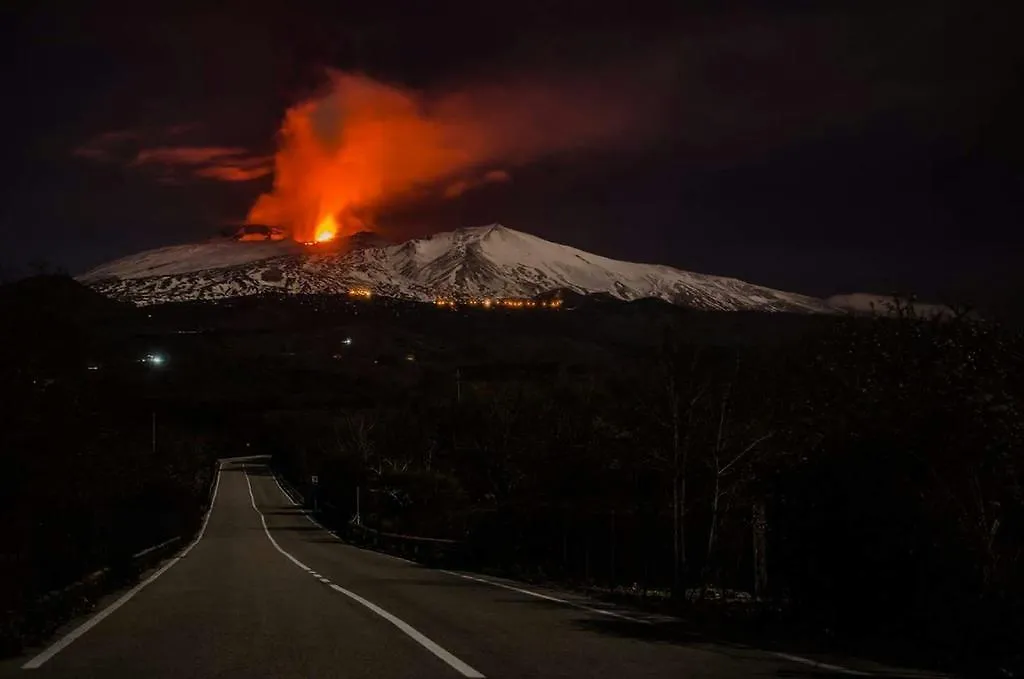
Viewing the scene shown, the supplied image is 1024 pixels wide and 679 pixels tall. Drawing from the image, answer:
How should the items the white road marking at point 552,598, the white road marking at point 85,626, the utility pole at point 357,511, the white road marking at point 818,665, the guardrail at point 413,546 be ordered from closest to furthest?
the white road marking at point 818,665
the white road marking at point 85,626
the white road marking at point 552,598
the guardrail at point 413,546
the utility pole at point 357,511

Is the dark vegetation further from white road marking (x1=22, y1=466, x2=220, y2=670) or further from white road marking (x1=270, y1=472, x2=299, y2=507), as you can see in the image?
white road marking (x1=270, y1=472, x2=299, y2=507)

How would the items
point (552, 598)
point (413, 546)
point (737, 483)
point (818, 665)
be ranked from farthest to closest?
1. point (413, 546)
2. point (737, 483)
3. point (552, 598)
4. point (818, 665)

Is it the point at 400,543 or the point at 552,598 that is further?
the point at 400,543

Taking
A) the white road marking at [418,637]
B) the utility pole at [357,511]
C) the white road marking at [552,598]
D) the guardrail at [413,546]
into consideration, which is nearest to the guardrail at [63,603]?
the white road marking at [418,637]

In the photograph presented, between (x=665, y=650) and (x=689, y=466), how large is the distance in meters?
15.5

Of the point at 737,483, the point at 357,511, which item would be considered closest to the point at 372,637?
the point at 737,483

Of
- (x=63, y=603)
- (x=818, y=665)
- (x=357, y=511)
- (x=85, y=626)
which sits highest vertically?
(x=818, y=665)

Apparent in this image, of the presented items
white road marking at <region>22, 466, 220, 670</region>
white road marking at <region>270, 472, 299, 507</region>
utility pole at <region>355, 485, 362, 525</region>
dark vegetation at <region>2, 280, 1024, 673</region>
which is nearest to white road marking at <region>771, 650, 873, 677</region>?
dark vegetation at <region>2, 280, 1024, 673</region>

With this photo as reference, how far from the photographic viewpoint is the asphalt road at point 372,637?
10750 millimetres

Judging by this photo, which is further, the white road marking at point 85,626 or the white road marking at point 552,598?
the white road marking at point 552,598

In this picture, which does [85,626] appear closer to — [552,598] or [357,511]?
[552,598]

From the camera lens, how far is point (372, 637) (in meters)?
13.3

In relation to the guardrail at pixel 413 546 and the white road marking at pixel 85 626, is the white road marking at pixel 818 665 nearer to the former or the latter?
the white road marking at pixel 85 626

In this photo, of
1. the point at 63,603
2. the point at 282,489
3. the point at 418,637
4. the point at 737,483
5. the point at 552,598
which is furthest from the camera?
the point at 282,489
